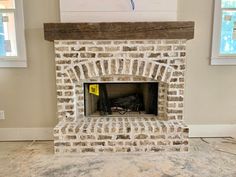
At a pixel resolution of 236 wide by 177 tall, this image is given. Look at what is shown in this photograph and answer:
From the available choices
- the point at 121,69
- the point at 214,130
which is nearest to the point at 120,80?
the point at 121,69

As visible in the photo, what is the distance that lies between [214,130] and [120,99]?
4.46 ft

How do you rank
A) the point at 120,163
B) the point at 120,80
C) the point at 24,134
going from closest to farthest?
the point at 120,163
the point at 120,80
the point at 24,134

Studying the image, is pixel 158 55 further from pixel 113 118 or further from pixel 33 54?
pixel 33 54

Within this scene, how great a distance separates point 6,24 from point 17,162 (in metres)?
1.71

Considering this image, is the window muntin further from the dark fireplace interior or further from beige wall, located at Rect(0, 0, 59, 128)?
the dark fireplace interior

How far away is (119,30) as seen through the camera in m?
2.46

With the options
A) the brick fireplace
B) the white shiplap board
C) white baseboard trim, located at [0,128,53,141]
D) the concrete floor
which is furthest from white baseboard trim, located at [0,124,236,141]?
the white shiplap board

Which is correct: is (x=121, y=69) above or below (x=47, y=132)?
above

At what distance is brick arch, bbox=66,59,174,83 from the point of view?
2.57 m

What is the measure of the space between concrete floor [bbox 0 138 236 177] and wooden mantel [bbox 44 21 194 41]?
134 centimetres

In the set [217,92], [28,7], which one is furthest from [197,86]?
[28,7]

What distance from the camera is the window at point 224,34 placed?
2.76m

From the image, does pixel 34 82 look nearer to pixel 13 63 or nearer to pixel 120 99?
pixel 13 63

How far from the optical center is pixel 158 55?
101 inches
